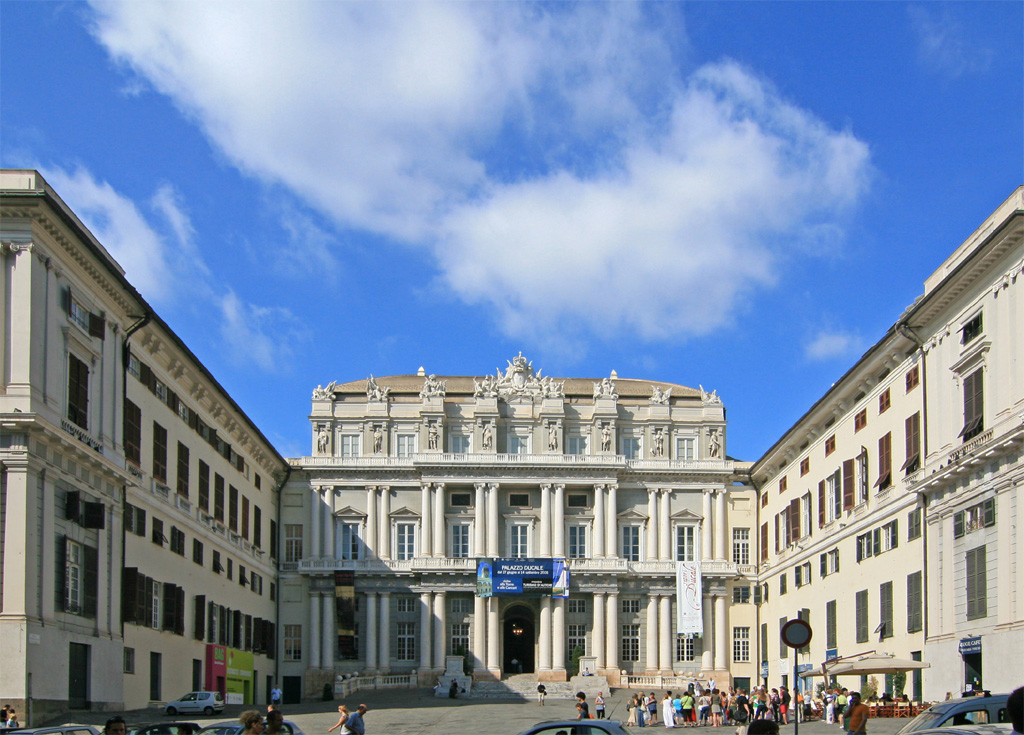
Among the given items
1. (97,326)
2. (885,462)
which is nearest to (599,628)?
(885,462)

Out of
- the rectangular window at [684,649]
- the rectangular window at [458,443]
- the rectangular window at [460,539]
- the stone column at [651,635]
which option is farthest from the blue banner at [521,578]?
the rectangular window at [684,649]

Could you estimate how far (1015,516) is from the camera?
3828 cm

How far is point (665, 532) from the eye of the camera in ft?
265

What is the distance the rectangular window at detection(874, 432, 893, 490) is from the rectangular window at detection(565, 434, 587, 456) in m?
31.4

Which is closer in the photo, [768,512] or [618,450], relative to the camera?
[768,512]

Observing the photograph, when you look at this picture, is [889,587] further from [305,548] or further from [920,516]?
[305,548]

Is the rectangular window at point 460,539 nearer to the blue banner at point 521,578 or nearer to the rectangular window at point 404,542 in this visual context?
the rectangular window at point 404,542

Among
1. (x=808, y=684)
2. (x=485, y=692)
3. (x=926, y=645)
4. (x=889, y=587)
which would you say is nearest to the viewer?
(x=926, y=645)

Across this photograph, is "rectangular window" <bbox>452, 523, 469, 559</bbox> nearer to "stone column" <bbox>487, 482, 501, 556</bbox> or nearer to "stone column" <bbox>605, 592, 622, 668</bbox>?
"stone column" <bbox>487, 482, 501, 556</bbox>

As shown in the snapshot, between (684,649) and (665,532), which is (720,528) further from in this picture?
(684,649)

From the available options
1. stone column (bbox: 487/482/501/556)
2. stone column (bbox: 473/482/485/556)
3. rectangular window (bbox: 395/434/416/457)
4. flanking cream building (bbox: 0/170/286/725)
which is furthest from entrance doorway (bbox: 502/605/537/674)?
flanking cream building (bbox: 0/170/286/725)

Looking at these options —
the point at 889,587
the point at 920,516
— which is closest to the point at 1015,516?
the point at 920,516

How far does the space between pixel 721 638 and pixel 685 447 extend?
42.1 ft

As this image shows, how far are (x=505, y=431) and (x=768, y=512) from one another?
59.2ft
